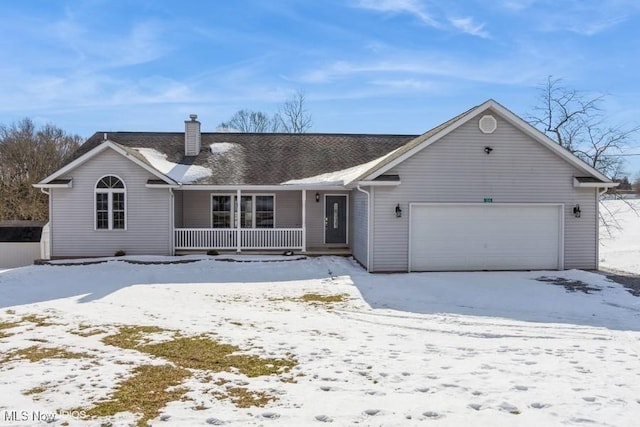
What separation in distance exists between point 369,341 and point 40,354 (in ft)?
14.9

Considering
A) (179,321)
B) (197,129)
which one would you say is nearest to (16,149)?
(197,129)

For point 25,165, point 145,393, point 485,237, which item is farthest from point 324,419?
point 25,165

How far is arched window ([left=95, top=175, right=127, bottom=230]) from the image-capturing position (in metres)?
15.1

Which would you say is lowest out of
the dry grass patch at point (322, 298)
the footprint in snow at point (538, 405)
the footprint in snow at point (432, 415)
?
the dry grass patch at point (322, 298)

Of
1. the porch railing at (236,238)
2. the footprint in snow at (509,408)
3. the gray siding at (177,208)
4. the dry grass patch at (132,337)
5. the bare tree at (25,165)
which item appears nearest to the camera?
the footprint in snow at (509,408)

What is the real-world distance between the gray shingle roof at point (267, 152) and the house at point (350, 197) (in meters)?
0.08

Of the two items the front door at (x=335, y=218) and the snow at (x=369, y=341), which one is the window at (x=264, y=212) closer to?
the front door at (x=335, y=218)

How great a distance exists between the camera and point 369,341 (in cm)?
684

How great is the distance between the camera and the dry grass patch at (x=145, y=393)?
4391mm

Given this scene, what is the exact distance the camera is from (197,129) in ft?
60.5

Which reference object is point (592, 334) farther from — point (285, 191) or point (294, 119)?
point (294, 119)

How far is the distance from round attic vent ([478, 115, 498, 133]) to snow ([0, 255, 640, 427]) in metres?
4.07

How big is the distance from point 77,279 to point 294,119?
30.0 metres

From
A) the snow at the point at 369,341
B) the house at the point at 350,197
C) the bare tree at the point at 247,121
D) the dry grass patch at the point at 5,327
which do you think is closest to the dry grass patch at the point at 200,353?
the snow at the point at 369,341
